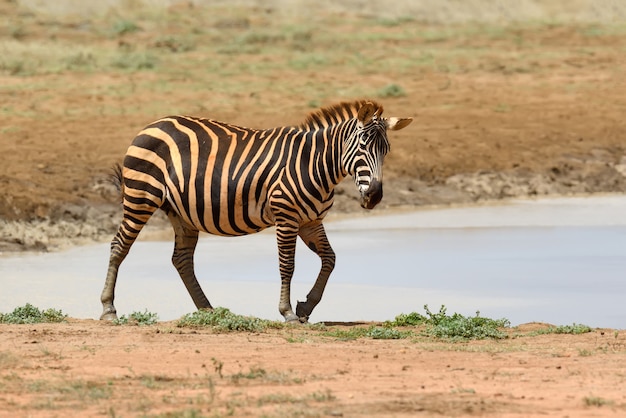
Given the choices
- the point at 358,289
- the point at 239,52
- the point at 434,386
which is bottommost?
the point at 434,386

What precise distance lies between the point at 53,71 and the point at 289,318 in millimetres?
17419

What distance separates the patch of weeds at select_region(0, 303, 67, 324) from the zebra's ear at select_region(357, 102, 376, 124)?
2.93 meters

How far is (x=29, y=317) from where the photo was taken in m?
10.4

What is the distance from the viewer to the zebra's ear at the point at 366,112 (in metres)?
10.5

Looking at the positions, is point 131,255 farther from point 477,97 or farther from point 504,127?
A: point 477,97

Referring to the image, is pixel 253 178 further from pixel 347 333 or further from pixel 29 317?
pixel 29 317

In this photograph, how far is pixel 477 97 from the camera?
25812mm

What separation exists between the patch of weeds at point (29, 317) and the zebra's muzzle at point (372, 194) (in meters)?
2.64

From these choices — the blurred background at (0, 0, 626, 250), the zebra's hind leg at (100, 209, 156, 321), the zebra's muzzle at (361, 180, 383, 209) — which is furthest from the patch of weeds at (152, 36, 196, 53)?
the zebra's muzzle at (361, 180, 383, 209)

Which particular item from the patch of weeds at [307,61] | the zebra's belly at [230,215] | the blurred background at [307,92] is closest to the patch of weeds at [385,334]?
the zebra's belly at [230,215]

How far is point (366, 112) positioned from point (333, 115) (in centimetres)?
55

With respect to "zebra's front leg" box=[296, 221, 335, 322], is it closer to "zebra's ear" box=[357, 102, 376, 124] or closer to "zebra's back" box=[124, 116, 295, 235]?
"zebra's back" box=[124, 116, 295, 235]

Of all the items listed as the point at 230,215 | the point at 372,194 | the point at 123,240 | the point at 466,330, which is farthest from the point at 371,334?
the point at 123,240

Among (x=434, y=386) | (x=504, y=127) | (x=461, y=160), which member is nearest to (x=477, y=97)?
(x=504, y=127)
